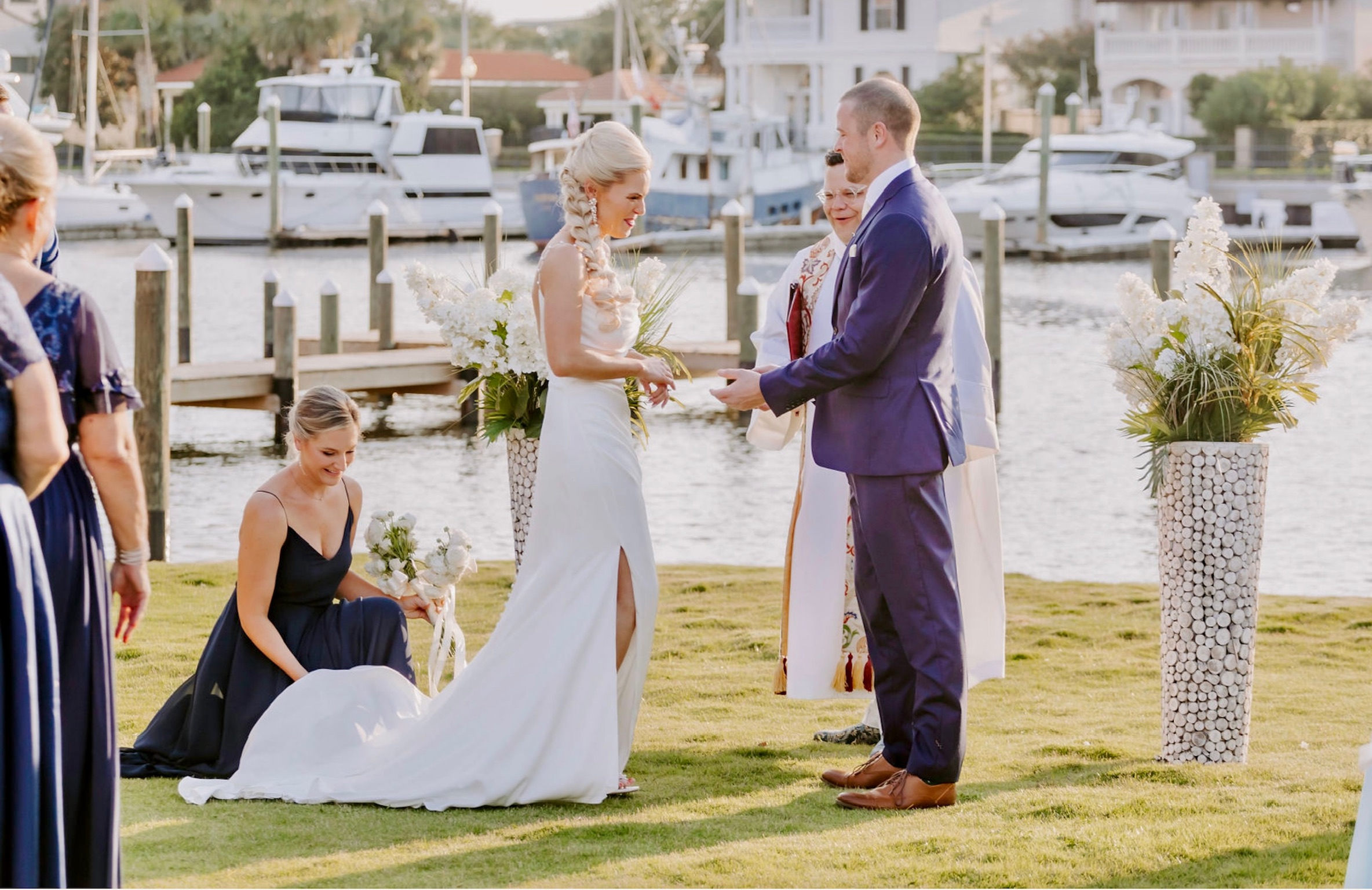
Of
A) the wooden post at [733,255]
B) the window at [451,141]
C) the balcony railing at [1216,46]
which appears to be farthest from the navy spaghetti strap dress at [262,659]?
the balcony railing at [1216,46]

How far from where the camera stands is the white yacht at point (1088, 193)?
40.0m

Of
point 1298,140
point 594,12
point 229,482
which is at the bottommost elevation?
point 229,482

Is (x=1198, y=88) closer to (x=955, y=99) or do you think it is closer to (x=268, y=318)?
(x=955, y=99)

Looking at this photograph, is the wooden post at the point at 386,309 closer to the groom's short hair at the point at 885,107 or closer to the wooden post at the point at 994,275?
the wooden post at the point at 994,275

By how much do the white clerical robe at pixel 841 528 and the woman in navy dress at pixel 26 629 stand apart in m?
2.66

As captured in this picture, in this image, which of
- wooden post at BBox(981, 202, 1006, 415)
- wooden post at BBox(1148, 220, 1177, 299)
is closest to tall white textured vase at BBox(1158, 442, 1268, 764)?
wooden post at BBox(1148, 220, 1177, 299)

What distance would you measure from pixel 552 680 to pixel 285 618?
1.00 meters

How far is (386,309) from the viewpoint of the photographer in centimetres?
1767

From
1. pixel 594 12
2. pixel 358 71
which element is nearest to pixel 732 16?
pixel 358 71

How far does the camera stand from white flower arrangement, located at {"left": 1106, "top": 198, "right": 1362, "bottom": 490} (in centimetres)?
532

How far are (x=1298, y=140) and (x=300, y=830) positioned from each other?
48.6 meters

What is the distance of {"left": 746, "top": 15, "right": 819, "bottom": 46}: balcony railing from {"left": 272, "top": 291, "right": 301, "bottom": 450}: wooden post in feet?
135

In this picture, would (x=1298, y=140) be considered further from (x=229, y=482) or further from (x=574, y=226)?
(x=574, y=226)

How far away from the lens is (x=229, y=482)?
1556 cm
